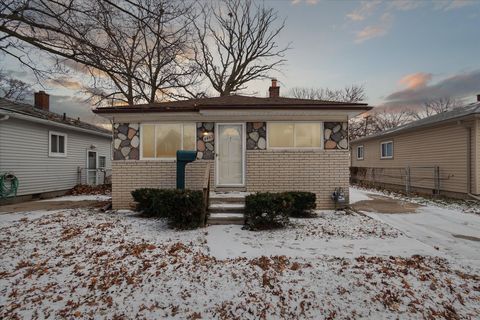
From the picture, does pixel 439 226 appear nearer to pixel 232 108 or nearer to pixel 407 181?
pixel 232 108

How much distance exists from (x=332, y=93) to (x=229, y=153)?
29.3 meters

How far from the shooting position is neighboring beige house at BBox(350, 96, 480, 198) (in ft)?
31.4

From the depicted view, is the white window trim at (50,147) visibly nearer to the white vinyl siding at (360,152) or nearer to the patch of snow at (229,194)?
the patch of snow at (229,194)

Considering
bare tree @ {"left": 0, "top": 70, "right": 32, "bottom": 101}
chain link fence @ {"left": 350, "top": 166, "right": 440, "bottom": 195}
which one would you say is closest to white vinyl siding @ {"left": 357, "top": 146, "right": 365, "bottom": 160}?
chain link fence @ {"left": 350, "top": 166, "right": 440, "bottom": 195}

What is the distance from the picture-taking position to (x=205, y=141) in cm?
784


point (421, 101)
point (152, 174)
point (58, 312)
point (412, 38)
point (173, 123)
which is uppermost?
point (421, 101)

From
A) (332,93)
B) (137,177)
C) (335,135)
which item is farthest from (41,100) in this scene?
(332,93)

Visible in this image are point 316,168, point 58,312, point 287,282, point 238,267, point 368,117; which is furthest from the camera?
point 368,117

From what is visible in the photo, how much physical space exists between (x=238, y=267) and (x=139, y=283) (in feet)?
4.49

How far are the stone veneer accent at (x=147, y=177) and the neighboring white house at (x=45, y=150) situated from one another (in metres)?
5.35

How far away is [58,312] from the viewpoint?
9.09 ft

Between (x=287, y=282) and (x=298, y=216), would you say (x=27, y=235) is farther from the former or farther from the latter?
(x=298, y=216)

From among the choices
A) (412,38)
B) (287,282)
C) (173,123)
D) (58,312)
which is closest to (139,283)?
(58,312)

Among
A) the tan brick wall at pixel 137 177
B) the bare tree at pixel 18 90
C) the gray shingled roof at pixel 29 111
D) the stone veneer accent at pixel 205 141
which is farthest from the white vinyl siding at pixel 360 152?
the bare tree at pixel 18 90
